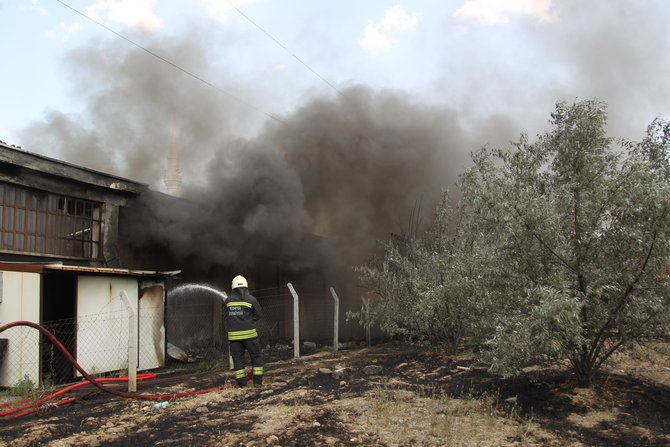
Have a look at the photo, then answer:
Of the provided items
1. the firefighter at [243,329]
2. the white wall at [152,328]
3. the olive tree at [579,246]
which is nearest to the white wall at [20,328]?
the white wall at [152,328]

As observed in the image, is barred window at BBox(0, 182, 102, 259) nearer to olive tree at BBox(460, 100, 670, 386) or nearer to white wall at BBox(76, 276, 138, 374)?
white wall at BBox(76, 276, 138, 374)

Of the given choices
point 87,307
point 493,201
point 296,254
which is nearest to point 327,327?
point 296,254

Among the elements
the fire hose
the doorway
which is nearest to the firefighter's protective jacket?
the fire hose

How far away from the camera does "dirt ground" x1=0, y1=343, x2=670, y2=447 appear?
4.27 metres

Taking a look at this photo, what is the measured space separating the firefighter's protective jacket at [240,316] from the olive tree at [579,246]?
10.6 feet

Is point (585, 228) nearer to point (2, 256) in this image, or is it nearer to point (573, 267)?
point (573, 267)

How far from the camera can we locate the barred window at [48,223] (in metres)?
9.19

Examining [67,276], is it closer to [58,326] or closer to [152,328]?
[58,326]

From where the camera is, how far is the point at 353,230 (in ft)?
46.6

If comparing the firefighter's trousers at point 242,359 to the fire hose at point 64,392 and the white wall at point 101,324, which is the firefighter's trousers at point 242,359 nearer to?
the fire hose at point 64,392

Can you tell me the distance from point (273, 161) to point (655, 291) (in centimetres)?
947

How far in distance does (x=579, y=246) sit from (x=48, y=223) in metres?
9.21

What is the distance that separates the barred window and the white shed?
78cm

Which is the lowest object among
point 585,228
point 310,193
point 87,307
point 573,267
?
point 87,307
